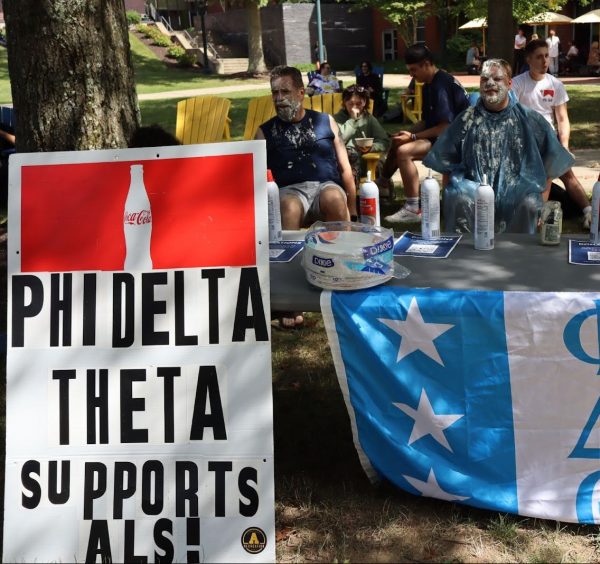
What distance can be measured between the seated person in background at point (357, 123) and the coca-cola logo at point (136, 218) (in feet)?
16.0

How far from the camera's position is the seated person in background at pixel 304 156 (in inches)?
201

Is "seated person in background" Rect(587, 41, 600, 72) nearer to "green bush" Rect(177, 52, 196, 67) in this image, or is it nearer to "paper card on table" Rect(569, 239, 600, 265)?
"green bush" Rect(177, 52, 196, 67)

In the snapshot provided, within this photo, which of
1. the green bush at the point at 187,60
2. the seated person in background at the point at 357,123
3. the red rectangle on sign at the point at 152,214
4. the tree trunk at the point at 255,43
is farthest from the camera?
the green bush at the point at 187,60

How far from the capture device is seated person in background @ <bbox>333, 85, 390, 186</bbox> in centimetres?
756

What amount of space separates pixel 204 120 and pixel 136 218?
294 inches

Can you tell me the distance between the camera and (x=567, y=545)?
2795 mm

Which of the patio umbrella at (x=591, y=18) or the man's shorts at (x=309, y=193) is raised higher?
the patio umbrella at (x=591, y=18)

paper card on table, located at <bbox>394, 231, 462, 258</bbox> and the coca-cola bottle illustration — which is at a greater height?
the coca-cola bottle illustration

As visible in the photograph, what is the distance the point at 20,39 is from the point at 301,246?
1999 mm

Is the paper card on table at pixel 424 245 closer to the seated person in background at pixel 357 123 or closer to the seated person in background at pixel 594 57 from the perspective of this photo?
the seated person in background at pixel 357 123

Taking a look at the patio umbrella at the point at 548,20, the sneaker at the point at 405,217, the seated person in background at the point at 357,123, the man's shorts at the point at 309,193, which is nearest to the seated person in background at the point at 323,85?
the seated person in background at the point at 357,123

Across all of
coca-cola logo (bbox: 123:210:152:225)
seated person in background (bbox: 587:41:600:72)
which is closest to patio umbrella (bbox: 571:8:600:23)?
seated person in background (bbox: 587:41:600:72)

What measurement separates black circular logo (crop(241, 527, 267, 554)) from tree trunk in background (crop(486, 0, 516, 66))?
29.4ft

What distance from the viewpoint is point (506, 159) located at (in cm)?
471
